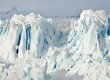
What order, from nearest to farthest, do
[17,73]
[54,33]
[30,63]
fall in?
[17,73] → [30,63] → [54,33]

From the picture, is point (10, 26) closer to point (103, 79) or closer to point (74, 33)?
point (74, 33)

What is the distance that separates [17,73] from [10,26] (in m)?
7.25

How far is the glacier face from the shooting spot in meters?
26.3

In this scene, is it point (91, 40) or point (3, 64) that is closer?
point (3, 64)

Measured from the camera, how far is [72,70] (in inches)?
1033

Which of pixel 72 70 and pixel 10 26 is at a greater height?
pixel 10 26

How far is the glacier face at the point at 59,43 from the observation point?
26.3m

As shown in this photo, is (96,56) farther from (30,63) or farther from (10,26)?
(10,26)

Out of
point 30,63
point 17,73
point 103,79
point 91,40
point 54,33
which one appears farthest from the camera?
point 54,33

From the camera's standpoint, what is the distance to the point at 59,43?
1158 inches

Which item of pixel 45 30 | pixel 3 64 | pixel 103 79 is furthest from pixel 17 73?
pixel 45 30

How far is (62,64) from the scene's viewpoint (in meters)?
26.9

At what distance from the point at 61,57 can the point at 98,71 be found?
3.22 meters

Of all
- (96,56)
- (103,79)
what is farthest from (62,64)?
(103,79)
